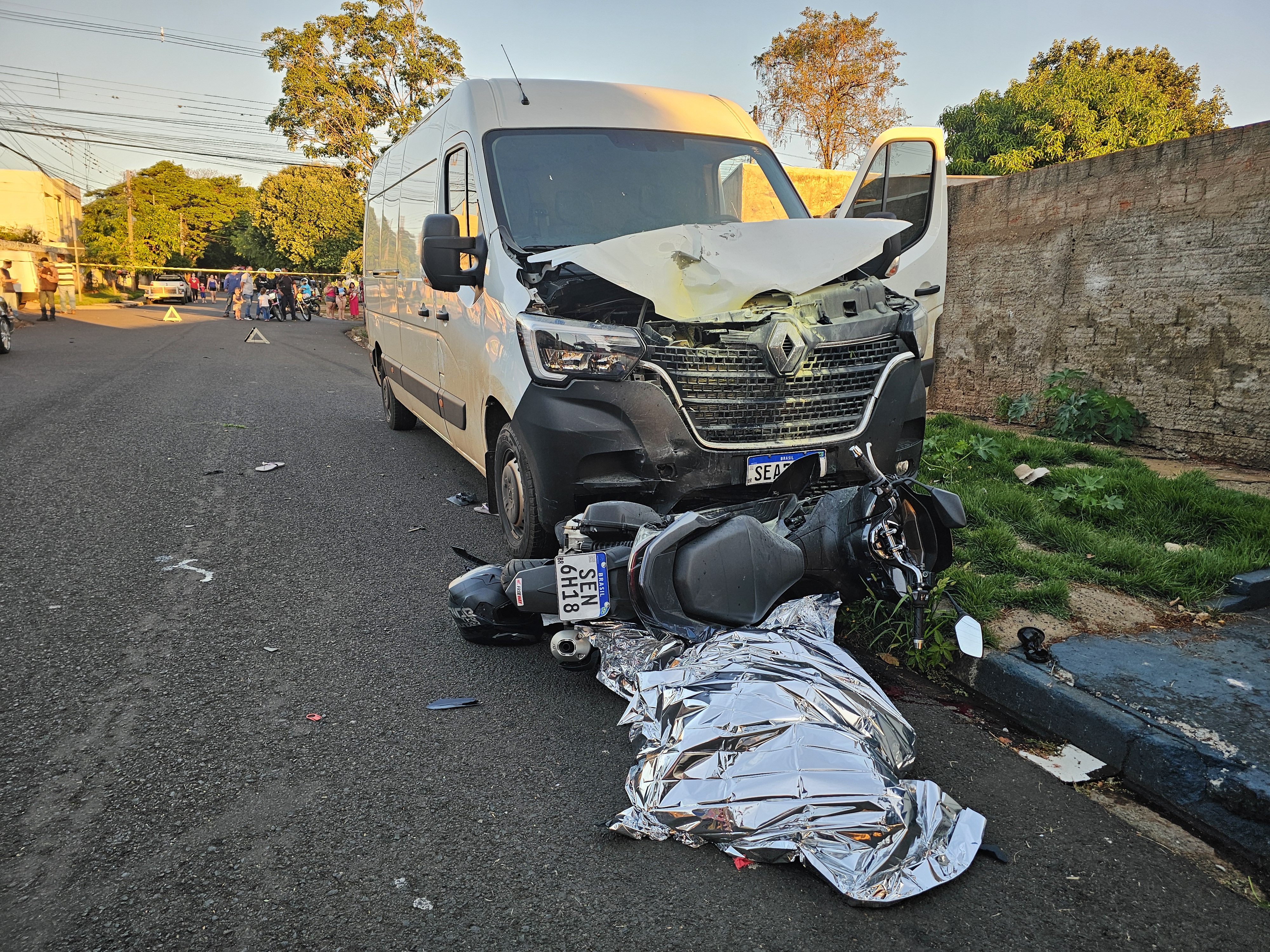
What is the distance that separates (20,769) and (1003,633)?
348 centimetres

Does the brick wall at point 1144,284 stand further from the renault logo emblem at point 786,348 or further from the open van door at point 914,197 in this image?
the renault logo emblem at point 786,348

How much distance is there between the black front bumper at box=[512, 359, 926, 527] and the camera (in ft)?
11.2

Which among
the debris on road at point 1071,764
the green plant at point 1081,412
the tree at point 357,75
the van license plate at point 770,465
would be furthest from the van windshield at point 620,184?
the tree at point 357,75

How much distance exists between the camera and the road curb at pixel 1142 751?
2.30 metres

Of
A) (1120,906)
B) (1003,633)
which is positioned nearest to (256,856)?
(1120,906)

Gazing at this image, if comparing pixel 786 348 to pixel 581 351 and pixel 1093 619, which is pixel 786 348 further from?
pixel 1093 619

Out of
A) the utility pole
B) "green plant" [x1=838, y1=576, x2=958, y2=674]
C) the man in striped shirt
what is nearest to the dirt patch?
"green plant" [x1=838, y1=576, x2=958, y2=674]

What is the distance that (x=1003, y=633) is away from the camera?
3.31 metres

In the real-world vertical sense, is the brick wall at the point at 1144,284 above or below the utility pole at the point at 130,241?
below

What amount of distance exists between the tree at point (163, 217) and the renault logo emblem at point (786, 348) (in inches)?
2935

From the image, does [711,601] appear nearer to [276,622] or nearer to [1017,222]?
[276,622]

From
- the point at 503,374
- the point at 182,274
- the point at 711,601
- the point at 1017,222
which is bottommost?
the point at 711,601

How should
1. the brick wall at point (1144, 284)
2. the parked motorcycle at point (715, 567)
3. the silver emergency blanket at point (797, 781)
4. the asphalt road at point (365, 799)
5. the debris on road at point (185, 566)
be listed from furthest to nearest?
the brick wall at point (1144, 284) < the debris on road at point (185, 566) < the parked motorcycle at point (715, 567) < the silver emergency blanket at point (797, 781) < the asphalt road at point (365, 799)

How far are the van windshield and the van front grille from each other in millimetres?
1185
